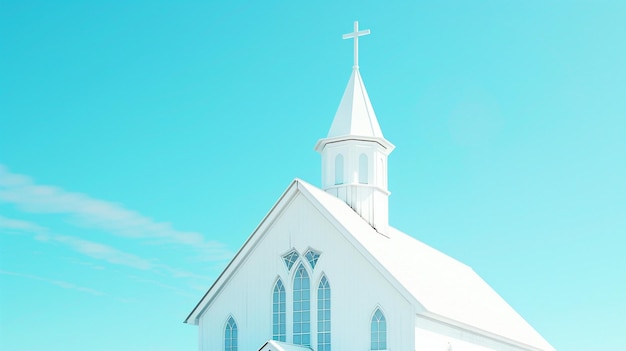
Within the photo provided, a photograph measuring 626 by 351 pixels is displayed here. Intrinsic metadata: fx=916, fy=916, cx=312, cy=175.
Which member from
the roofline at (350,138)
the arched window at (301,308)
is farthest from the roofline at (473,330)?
the roofline at (350,138)

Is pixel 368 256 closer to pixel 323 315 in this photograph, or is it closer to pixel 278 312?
pixel 323 315

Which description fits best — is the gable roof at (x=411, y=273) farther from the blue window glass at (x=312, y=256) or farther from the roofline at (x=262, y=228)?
the blue window glass at (x=312, y=256)

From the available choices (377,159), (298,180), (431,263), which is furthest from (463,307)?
(298,180)

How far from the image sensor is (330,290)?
33562 millimetres

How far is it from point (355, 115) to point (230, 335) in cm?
1189

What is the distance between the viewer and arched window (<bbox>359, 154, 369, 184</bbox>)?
1577 inches

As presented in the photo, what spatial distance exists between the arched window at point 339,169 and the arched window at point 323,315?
709 centimetres

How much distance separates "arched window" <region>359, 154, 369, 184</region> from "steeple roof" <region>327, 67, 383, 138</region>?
→ 3.39ft

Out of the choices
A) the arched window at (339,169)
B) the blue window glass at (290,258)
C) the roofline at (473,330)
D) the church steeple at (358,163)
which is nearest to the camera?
the roofline at (473,330)

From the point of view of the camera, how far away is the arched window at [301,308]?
3356 cm

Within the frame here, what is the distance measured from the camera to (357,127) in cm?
4062

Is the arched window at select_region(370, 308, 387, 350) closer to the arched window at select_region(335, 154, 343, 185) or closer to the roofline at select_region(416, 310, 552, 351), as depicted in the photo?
the roofline at select_region(416, 310, 552, 351)

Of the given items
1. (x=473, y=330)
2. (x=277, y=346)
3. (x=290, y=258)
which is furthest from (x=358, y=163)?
(x=277, y=346)

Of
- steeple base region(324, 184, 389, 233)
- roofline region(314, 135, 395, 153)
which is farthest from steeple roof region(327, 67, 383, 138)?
steeple base region(324, 184, 389, 233)
